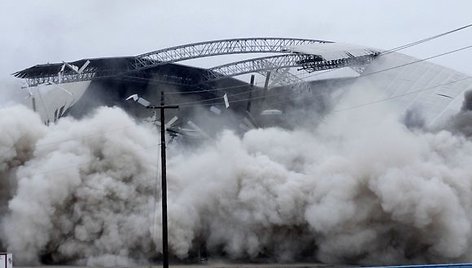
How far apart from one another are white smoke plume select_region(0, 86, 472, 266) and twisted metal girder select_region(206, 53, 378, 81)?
26.3 meters

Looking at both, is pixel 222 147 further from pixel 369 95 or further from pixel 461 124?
pixel 369 95

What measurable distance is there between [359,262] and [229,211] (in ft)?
28.5

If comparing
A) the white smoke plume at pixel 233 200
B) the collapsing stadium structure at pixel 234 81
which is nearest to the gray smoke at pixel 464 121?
the white smoke plume at pixel 233 200

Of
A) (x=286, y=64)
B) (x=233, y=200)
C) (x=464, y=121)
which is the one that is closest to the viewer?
(x=233, y=200)

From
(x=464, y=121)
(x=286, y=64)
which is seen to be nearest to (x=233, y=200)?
(x=464, y=121)

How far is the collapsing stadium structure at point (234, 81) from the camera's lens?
6694 centimetres

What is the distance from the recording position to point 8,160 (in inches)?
1650

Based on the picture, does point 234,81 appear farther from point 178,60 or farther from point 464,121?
point 464,121

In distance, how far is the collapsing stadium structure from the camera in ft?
220

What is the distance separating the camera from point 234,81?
254 feet

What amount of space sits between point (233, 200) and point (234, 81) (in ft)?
122

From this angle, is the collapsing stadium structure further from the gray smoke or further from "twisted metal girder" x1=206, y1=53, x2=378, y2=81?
the gray smoke

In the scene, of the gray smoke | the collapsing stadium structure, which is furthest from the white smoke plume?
the collapsing stadium structure

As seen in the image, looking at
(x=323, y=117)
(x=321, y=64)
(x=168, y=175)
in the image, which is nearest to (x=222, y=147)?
(x=168, y=175)
